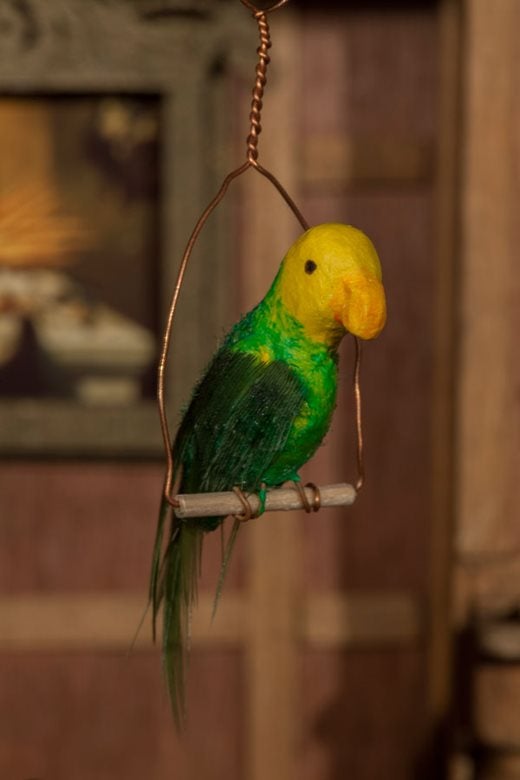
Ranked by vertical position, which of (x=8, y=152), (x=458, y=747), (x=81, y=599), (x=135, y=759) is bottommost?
(x=135, y=759)

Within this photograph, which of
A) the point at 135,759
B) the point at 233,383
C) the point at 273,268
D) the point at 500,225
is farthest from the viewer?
the point at 135,759

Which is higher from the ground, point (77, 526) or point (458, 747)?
point (77, 526)

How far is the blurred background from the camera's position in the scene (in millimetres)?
1454

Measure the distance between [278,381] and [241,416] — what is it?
34 mm

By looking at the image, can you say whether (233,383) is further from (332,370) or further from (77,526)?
(77,526)

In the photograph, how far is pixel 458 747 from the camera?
4.45 feet

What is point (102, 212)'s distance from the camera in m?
1.49

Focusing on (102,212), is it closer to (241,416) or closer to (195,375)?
(195,375)

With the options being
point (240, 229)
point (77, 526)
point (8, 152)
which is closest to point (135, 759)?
point (77, 526)

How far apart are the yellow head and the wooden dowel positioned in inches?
4.1

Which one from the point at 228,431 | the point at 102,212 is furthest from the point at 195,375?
the point at 228,431

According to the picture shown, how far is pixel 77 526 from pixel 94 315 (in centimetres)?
32

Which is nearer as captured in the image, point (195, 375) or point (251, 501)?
point (251, 501)

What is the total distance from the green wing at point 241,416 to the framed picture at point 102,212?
0.76 m
